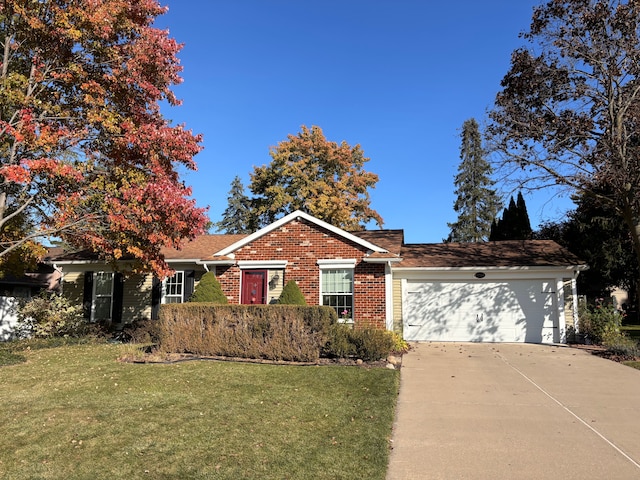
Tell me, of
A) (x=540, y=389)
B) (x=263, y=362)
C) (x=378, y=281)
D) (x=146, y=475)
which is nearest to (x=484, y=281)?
(x=378, y=281)

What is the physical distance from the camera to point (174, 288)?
17391 mm

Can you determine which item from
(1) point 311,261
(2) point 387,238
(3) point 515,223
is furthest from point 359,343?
(3) point 515,223

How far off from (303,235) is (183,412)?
31.1 ft

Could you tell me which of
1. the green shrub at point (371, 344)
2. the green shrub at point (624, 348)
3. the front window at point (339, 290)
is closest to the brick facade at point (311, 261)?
the front window at point (339, 290)

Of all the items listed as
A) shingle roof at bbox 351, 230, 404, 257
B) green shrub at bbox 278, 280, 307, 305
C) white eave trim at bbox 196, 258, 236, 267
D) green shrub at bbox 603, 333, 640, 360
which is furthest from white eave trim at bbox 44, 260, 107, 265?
green shrub at bbox 603, 333, 640, 360

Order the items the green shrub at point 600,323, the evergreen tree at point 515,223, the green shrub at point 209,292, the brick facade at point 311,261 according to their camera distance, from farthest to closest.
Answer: the evergreen tree at point 515,223, the green shrub at point 209,292, the brick facade at point 311,261, the green shrub at point 600,323

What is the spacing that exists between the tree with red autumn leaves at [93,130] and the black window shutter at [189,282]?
3592 millimetres

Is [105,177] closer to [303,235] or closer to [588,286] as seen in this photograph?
[303,235]

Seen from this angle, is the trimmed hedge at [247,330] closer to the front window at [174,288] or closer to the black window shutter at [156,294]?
the front window at [174,288]

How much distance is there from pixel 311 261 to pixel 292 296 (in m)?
1.74

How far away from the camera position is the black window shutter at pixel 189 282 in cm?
1692

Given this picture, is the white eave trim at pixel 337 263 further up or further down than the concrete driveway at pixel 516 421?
further up

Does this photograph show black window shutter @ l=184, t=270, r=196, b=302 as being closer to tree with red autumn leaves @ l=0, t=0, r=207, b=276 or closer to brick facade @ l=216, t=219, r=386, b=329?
brick facade @ l=216, t=219, r=386, b=329

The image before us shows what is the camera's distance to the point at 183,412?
630 cm
